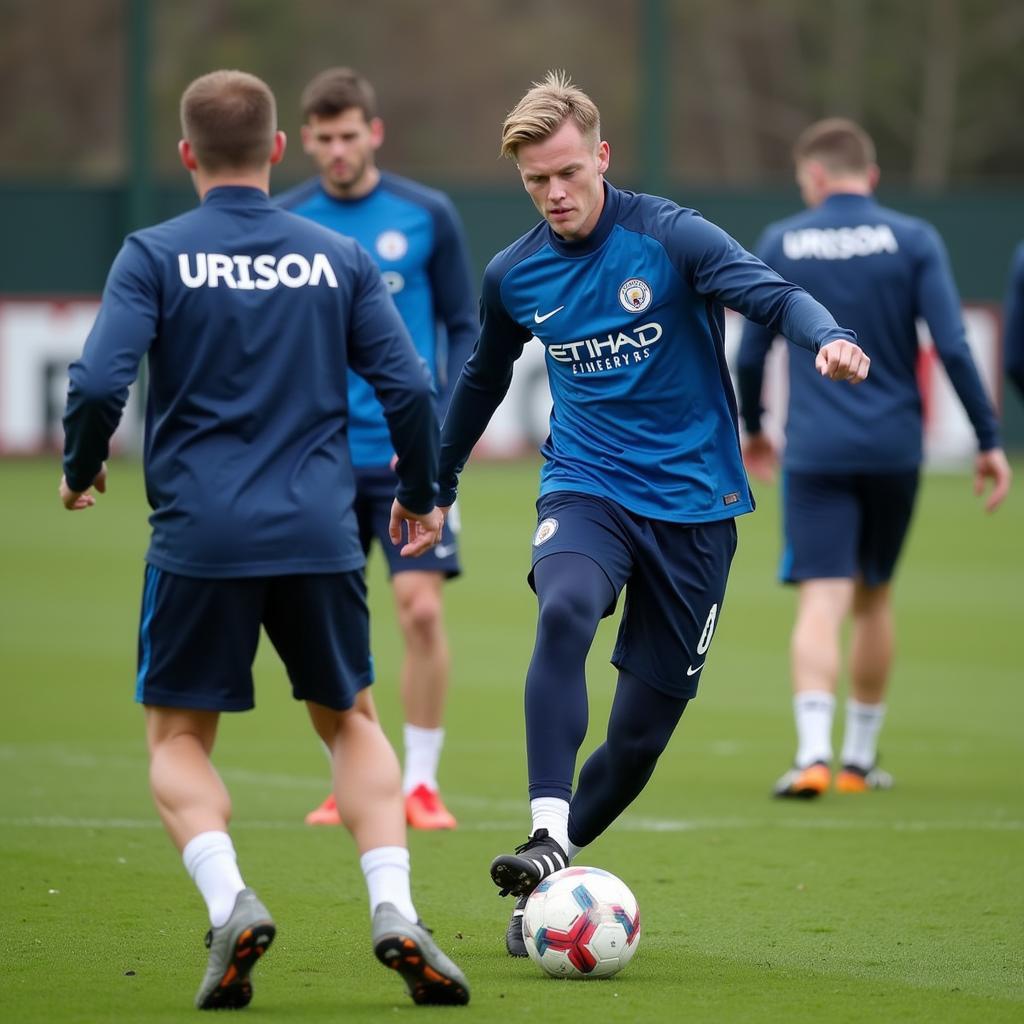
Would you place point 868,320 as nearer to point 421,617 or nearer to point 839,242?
point 839,242

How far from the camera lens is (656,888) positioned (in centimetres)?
614

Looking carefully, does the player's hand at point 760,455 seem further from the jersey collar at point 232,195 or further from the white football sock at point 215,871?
the white football sock at point 215,871

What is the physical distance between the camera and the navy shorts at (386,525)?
726 centimetres

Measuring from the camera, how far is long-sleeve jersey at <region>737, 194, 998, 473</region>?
8.09m

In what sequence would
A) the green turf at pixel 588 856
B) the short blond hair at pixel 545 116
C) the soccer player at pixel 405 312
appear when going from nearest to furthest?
the green turf at pixel 588 856, the short blond hair at pixel 545 116, the soccer player at pixel 405 312

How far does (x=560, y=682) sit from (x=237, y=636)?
0.86 meters

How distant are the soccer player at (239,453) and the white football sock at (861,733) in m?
3.84

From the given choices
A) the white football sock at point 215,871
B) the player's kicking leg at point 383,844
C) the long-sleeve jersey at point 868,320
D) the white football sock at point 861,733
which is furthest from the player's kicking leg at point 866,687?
the white football sock at point 215,871

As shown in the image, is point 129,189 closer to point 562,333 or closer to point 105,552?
point 105,552

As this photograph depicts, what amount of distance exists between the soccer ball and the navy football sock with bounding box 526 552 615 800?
234 mm

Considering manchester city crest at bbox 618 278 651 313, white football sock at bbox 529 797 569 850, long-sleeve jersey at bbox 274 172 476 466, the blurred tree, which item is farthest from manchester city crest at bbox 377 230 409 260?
the blurred tree

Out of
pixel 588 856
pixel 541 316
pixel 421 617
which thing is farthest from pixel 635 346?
pixel 421 617

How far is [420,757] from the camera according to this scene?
7324mm

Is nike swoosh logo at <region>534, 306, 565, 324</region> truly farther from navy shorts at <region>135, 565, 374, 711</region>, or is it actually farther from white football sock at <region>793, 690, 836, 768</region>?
white football sock at <region>793, 690, 836, 768</region>
